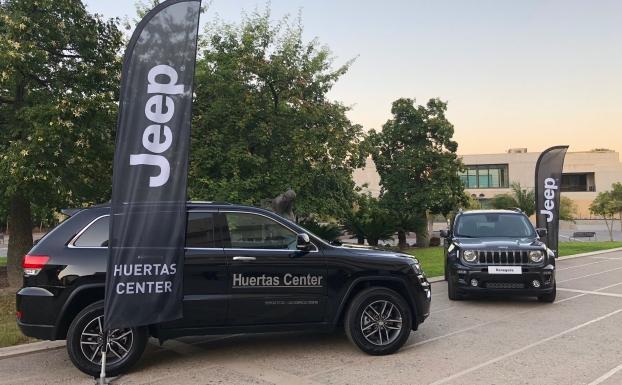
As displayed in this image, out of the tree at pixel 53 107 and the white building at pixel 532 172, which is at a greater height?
the white building at pixel 532 172

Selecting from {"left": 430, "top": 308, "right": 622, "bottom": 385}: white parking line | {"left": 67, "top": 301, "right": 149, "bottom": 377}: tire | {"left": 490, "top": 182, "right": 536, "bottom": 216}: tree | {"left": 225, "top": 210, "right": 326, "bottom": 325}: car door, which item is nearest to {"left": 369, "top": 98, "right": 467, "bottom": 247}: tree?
{"left": 430, "top": 308, "right": 622, "bottom": 385}: white parking line

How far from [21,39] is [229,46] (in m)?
6.00

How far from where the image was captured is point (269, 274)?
5.66 m

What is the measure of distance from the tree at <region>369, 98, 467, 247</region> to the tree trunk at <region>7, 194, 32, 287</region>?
14.4 m

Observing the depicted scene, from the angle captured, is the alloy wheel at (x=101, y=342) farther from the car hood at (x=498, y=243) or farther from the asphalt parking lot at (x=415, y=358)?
the car hood at (x=498, y=243)

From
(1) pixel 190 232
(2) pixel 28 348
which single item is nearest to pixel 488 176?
(1) pixel 190 232

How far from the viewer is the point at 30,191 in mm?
9805

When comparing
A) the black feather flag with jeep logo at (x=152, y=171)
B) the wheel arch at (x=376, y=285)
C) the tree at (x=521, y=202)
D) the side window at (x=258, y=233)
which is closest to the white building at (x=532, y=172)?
the tree at (x=521, y=202)

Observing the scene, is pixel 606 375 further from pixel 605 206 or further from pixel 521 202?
pixel 605 206

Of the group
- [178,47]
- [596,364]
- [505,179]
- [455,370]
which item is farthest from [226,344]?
[505,179]

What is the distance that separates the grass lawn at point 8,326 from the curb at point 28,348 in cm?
22

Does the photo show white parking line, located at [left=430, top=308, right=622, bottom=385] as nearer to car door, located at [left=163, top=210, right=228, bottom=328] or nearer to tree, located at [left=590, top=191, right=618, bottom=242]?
car door, located at [left=163, top=210, right=228, bottom=328]

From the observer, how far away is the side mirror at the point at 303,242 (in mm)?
5662

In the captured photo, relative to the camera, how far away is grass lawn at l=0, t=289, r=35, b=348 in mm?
6486
